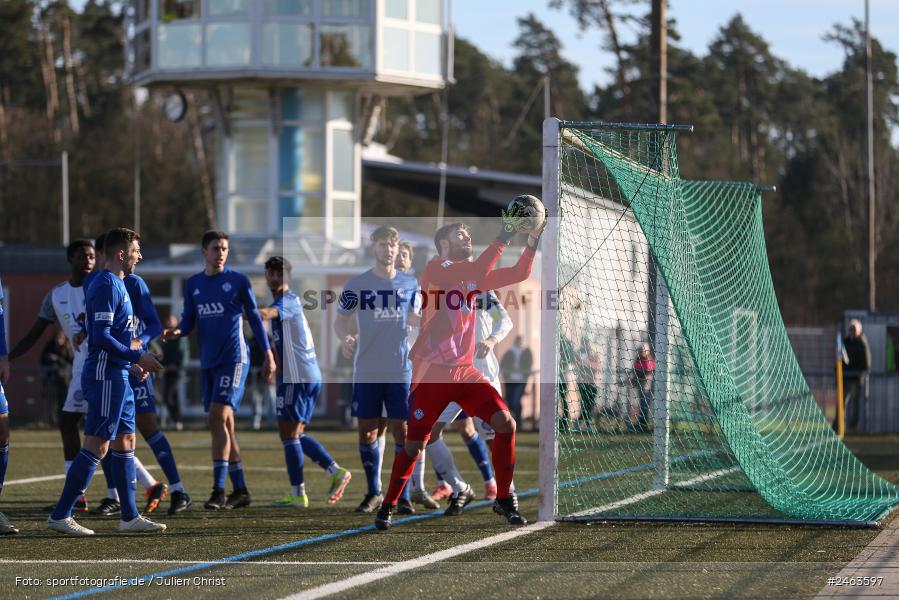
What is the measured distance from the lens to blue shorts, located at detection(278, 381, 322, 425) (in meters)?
A: 12.0

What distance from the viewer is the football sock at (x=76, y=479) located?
965cm

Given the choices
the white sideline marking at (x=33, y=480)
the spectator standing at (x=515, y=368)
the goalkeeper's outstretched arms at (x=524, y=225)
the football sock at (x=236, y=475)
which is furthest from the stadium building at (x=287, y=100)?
the goalkeeper's outstretched arms at (x=524, y=225)

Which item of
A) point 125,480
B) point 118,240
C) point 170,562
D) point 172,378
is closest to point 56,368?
point 172,378

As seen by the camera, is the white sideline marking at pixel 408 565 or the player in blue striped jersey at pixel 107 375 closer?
the white sideline marking at pixel 408 565

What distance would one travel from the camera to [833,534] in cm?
973

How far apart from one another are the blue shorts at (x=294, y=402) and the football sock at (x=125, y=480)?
86.4 inches

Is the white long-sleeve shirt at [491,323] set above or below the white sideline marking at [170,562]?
above

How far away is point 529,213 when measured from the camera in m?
9.45

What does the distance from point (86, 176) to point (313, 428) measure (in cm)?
3596

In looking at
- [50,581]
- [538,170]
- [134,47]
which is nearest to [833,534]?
[50,581]

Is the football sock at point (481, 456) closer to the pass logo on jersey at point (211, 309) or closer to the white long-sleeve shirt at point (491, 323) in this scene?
the white long-sleeve shirt at point (491, 323)

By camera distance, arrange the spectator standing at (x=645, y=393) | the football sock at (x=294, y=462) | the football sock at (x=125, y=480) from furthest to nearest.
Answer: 1. the spectator standing at (x=645, y=393)
2. the football sock at (x=294, y=462)
3. the football sock at (x=125, y=480)

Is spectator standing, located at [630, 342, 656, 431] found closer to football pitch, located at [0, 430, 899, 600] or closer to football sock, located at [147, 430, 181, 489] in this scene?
football pitch, located at [0, 430, 899, 600]

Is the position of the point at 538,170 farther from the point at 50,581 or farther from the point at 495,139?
the point at 50,581
